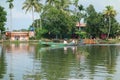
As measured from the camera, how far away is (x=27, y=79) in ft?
Result: 63.9

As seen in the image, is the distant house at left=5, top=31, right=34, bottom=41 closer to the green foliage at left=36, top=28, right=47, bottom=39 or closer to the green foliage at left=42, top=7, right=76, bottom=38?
the green foliage at left=36, top=28, right=47, bottom=39

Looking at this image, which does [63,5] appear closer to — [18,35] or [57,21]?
[57,21]

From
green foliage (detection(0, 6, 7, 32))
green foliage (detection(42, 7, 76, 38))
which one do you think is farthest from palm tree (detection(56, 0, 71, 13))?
green foliage (detection(0, 6, 7, 32))

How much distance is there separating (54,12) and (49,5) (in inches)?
120

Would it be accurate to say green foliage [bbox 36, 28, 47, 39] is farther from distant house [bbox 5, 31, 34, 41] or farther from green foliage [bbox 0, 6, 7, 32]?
distant house [bbox 5, 31, 34, 41]

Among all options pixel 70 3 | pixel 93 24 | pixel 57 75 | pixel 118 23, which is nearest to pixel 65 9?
pixel 70 3

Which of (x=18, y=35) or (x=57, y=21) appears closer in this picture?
(x=57, y=21)

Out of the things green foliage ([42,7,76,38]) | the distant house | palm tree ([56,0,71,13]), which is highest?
palm tree ([56,0,71,13])

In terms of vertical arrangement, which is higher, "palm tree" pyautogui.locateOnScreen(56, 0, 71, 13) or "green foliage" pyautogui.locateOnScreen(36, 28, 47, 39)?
"palm tree" pyautogui.locateOnScreen(56, 0, 71, 13)

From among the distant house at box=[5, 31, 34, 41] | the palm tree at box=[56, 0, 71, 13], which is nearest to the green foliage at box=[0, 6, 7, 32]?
the distant house at box=[5, 31, 34, 41]

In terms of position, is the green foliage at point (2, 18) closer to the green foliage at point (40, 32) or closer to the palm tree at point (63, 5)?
the green foliage at point (40, 32)

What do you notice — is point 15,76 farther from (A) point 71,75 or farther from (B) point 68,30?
(B) point 68,30

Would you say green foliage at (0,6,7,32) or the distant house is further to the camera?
the distant house

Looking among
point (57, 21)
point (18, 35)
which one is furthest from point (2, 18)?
point (57, 21)
